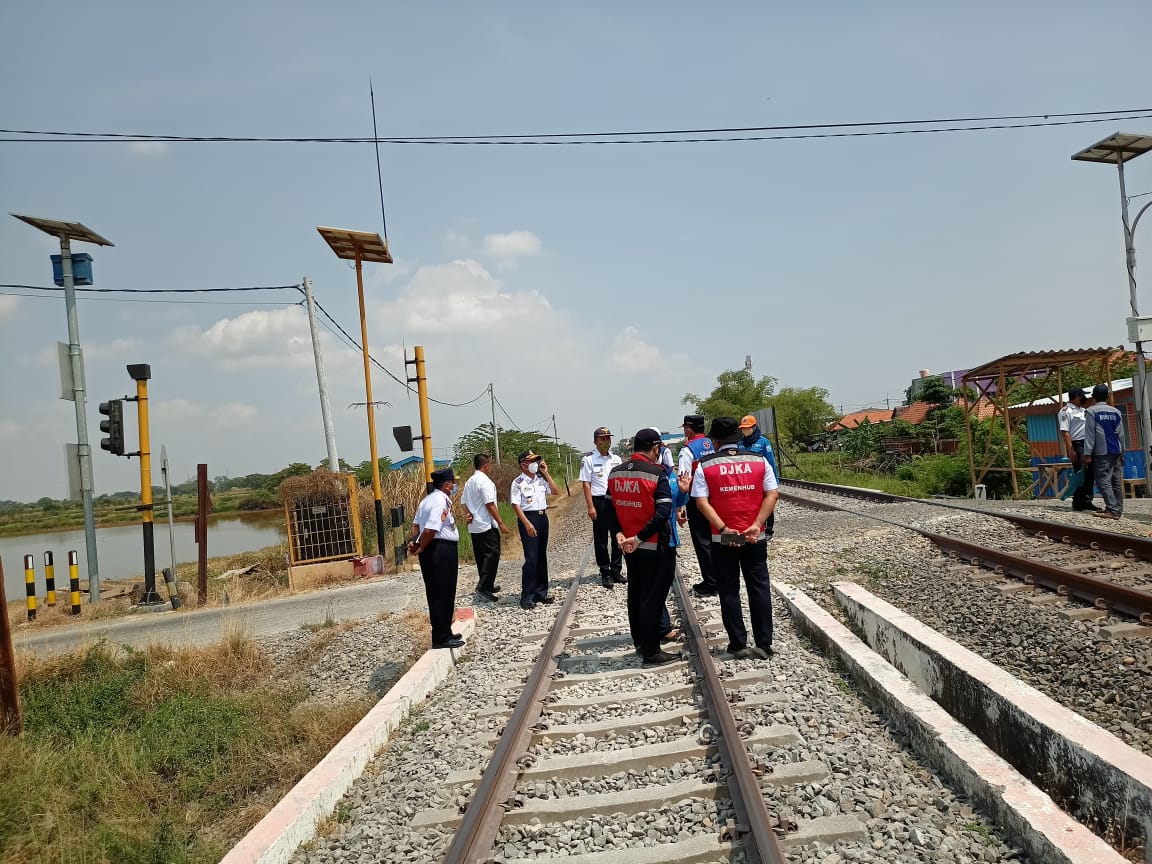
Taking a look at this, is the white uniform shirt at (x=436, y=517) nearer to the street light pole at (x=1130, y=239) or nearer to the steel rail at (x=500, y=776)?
the steel rail at (x=500, y=776)

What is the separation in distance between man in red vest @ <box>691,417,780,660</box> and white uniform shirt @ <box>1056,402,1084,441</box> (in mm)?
Answer: 8259

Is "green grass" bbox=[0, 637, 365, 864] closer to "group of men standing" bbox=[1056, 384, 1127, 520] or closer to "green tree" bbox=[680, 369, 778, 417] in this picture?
"group of men standing" bbox=[1056, 384, 1127, 520]

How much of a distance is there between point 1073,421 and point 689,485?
735cm

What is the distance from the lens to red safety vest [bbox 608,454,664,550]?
6.09 metres

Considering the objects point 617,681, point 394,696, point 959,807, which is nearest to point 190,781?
point 394,696

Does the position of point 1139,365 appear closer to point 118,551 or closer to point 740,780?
point 740,780

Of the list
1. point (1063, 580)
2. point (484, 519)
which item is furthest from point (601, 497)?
point (1063, 580)

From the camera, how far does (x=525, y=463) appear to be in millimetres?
9477

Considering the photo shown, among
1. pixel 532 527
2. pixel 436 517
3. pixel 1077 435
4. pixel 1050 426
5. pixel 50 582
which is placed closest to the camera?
pixel 436 517

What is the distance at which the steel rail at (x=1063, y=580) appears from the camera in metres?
6.42

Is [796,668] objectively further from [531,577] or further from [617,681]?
[531,577]

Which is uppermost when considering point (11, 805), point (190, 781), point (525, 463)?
point (525, 463)

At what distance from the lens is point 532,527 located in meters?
9.12

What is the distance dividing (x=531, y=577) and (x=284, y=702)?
2.93 meters
